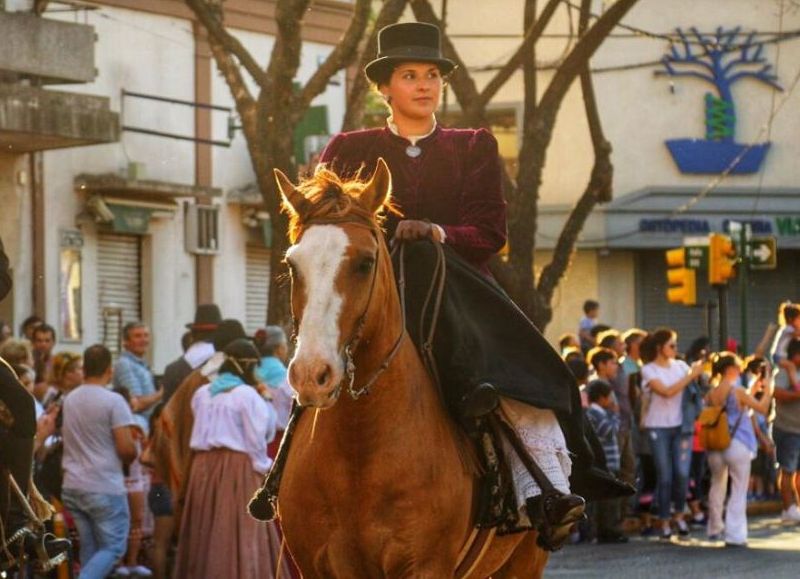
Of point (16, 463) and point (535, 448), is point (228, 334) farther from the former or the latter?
point (535, 448)

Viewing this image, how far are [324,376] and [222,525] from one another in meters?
8.61

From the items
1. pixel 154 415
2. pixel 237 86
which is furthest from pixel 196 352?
pixel 237 86

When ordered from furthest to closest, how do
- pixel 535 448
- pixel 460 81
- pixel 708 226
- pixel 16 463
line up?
1. pixel 708 226
2. pixel 460 81
3. pixel 16 463
4. pixel 535 448

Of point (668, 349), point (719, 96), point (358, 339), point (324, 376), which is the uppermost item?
point (719, 96)

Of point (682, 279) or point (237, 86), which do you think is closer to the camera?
point (237, 86)

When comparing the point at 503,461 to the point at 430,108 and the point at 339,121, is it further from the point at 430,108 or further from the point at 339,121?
the point at 339,121

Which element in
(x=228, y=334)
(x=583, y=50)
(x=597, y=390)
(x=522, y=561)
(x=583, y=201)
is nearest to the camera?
(x=522, y=561)

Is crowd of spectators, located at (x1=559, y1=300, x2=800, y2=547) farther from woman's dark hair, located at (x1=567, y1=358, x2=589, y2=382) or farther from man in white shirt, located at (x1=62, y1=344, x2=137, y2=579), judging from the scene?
man in white shirt, located at (x1=62, y1=344, x2=137, y2=579)

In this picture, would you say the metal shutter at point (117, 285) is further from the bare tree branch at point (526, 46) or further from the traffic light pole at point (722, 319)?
the bare tree branch at point (526, 46)

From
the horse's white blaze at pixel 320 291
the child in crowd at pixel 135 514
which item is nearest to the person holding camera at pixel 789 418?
the child in crowd at pixel 135 514

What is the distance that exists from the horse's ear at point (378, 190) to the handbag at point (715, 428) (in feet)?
47.1

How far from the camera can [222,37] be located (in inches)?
789

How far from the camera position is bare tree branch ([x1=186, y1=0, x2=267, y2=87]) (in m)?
19.8

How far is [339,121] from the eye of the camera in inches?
1432
